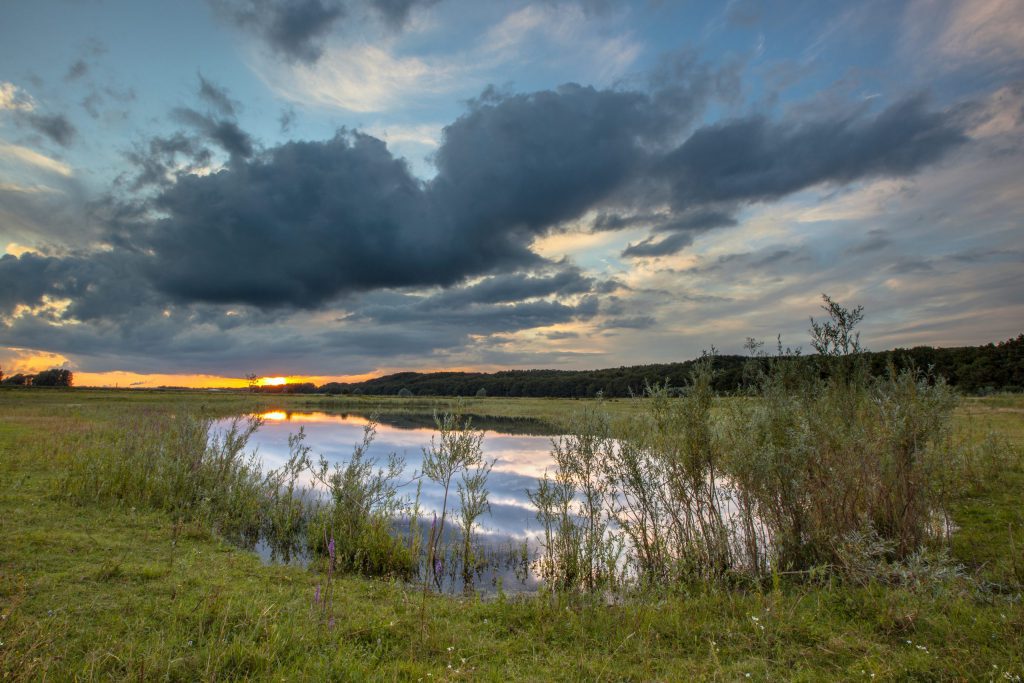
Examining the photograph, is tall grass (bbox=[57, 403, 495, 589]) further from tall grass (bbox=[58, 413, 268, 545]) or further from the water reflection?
the water reflection

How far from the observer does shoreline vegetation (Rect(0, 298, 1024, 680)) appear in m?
5.25

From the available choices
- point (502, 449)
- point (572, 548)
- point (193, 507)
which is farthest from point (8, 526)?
point (502, 449)

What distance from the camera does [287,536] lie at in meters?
11.8

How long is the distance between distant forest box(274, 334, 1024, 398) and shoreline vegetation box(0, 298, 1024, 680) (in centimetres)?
151

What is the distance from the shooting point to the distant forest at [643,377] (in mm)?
45794

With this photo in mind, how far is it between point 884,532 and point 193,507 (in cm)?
1542

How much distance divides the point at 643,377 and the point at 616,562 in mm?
18659

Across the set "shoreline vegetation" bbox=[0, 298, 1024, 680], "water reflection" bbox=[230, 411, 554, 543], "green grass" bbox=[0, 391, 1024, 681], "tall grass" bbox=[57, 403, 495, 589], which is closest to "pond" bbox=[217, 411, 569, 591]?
"water reflection" bbox=[230, 411, 554, 543]

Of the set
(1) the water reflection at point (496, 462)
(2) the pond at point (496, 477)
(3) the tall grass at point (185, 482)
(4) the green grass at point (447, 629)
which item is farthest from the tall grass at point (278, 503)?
(4) the green grass at point (447, 629)

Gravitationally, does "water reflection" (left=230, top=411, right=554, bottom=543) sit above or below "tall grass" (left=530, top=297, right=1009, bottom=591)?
below

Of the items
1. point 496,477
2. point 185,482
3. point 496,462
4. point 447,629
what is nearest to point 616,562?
point 447,629

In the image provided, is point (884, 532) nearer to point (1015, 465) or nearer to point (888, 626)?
point (888, 626)

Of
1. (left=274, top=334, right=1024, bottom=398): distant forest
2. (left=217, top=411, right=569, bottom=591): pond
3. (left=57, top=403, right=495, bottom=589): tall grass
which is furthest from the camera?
(left=274, top=334, right=1024, bottom=398): distant forest

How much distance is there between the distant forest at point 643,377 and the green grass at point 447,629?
4.15 meters
